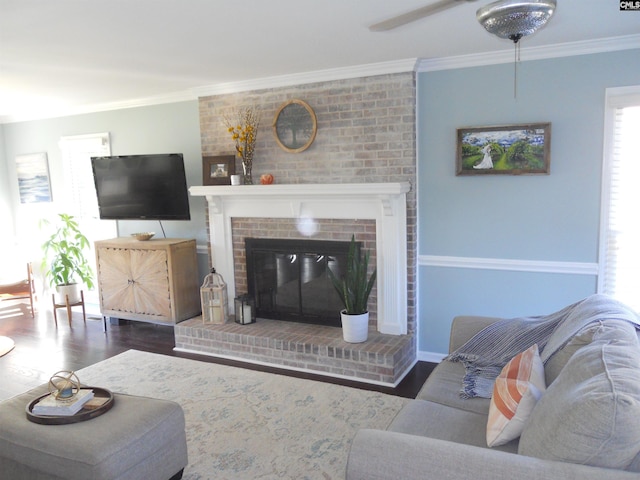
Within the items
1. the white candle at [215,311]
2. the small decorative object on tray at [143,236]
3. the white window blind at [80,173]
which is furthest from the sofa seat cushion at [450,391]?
the white window blind at [80,173]

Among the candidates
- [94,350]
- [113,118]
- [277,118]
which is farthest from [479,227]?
[113,118]

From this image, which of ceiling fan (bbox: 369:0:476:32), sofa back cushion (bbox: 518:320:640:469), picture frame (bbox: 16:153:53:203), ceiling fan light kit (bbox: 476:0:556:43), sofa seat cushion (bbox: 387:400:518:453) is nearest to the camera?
sofa back cushion (bbox: 518:320:640:469)

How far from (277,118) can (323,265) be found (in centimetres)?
136

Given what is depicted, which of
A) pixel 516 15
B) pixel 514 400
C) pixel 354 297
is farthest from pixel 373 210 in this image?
pixel 516 15

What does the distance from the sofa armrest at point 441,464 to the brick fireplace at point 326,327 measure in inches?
82.3

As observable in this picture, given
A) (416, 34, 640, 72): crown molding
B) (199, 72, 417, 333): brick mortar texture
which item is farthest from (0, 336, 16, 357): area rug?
(416, 34, 640, 72): crown molding

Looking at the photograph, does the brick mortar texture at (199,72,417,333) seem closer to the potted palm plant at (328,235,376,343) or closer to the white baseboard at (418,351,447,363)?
the white baseboard at (418,351,447,363)

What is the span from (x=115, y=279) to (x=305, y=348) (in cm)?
235

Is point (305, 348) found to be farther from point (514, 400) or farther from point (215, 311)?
point (514, 400)

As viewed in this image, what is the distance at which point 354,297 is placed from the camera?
3969 millimetres

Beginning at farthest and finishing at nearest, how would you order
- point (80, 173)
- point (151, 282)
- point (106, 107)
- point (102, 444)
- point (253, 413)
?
point (80, 173) < point (106, 107) < point (151, 282) < point (253, 413) < point (102, 444)

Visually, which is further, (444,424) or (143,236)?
(143,236)

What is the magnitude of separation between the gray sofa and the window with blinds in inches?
69.0

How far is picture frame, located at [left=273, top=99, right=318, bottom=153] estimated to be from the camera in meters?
4.32
